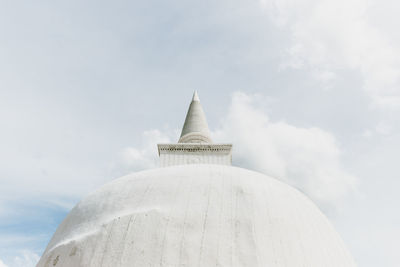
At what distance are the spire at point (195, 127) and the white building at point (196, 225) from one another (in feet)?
31.3

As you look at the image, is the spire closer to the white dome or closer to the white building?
the white building

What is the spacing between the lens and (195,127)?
59.8 feet

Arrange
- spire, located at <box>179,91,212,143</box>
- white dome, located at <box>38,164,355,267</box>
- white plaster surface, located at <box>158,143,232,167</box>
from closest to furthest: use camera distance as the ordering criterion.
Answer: white dome, located at <box>38,164,355,267</box>
white plaster surface, located at <box>158,143,232,167</box>
spire, located at <box>179,91,212,143</box>

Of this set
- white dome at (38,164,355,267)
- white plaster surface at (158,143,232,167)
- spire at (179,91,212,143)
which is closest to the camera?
white dome at (38,164,355,267)

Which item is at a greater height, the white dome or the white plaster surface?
the white plaster surface

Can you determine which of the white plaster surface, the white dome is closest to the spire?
the white plaster surface

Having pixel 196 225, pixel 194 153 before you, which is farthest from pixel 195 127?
pixel 196 225

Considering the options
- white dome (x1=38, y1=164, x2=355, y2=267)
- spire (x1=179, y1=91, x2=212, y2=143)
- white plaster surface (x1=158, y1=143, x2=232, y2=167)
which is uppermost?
spire (x1=179, y1=91, x2=212, y2=143)

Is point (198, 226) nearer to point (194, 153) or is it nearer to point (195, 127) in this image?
point (194, 153)

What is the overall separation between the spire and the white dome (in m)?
9.75

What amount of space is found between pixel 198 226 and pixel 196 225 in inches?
1.7

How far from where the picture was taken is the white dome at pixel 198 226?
6027mm

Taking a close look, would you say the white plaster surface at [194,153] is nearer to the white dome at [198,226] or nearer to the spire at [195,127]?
the spire at [195,127]

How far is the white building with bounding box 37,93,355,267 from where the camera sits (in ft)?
19.8
